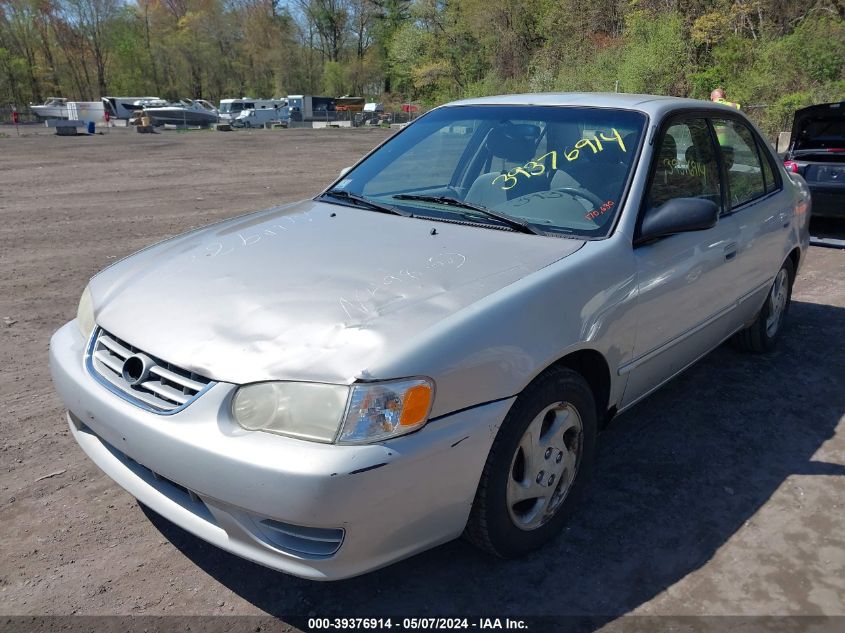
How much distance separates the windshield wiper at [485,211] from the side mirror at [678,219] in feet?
1.56

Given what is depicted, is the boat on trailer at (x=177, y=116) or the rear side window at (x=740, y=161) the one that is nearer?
the rear side window at (x=740, y=161)

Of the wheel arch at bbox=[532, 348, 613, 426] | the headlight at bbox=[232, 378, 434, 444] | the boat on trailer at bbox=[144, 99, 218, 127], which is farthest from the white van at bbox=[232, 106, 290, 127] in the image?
the headlight at bbox=[232, 378, 434, 444]

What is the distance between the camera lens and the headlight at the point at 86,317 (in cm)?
272

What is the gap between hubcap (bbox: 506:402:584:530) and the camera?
2477 millimetres

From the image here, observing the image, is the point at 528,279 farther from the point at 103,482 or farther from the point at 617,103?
the point at 103,482

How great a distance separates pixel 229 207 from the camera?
10.9 meters

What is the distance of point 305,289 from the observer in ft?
8.08

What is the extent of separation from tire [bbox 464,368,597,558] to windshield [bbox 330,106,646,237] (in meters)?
0.77

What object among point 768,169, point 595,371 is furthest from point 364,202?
point 768,169

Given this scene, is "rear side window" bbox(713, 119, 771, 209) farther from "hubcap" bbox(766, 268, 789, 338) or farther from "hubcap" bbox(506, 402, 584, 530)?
"hubcap" bbox(506, 402, 584, 530)

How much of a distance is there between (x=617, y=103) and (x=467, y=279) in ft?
5.17

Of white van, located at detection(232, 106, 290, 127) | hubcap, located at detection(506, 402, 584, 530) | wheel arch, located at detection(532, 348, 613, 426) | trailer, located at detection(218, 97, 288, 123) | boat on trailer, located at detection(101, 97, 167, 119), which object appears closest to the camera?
hubcap, located at detection(506, 402, 584, 530)

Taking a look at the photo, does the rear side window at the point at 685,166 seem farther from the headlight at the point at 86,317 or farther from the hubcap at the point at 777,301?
the headlight at the point at 86,317

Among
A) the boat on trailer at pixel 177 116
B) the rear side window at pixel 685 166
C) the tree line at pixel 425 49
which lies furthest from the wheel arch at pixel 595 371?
the boat on trailer at pixel 177 116
